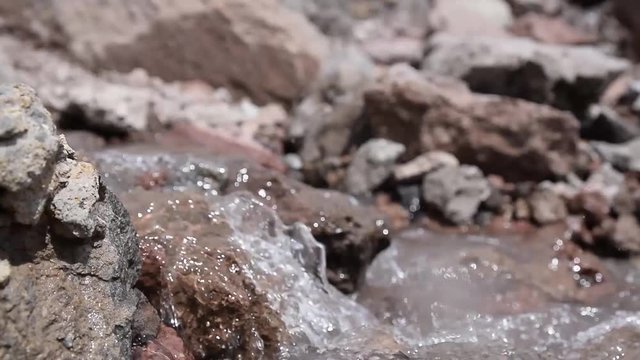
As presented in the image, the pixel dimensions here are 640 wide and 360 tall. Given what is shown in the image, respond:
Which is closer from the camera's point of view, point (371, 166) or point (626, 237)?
point (626, 237)

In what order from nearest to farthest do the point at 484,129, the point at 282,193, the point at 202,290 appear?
the point at 202,290, the point at 282,193, the point at 484,129

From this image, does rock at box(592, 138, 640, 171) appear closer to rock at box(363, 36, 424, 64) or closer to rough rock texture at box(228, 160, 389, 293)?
rock at box(363, 36, 424, 64)

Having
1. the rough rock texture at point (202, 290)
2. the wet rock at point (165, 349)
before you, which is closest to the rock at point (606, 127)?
the rough rock texture at point (202, 290)

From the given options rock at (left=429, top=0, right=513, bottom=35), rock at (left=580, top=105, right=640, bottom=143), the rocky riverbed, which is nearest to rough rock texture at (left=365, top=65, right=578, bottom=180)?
the rocky riverbed

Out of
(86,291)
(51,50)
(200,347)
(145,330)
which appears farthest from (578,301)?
(51,50)

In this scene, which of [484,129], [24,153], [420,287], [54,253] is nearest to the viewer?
[24,153]

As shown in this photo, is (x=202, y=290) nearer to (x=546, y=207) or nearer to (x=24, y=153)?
(x=24, y=153)

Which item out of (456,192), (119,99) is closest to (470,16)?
(456,192)
